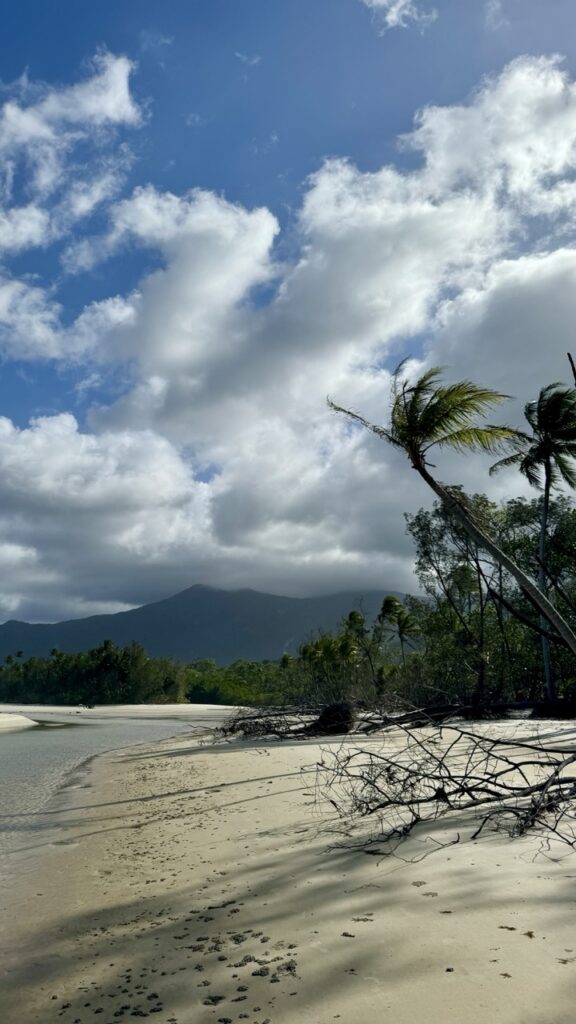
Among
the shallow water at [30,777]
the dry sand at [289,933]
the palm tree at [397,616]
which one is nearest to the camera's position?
the dry sand at [289,933]

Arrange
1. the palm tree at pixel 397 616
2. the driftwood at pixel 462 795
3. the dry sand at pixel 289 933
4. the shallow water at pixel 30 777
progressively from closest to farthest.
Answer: the dry sand at pixel 289 933, the driftwood at pixel 462 795, the shallow water at pixel 30 777, the palm tree at pixel 397 616

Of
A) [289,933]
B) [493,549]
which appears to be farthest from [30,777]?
[289,933]

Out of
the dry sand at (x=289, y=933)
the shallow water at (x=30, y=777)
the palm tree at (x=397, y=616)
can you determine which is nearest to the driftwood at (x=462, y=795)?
the dry sand at (x=289, y=933)

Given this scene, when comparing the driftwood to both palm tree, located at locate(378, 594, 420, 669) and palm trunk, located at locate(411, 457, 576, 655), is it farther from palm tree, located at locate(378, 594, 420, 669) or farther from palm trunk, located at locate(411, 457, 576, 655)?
palm tree, located at locate(378, 594, 420, 669)

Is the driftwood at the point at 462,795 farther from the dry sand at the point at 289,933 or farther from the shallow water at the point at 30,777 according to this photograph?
the shallow water at the point at 30,777

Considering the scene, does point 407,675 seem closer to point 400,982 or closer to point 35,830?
point 35,830

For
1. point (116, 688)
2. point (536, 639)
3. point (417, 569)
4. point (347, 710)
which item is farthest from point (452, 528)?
point (116, 688)

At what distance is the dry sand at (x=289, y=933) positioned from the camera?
118 inches

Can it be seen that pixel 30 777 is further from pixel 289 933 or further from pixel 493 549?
pixel 289 933

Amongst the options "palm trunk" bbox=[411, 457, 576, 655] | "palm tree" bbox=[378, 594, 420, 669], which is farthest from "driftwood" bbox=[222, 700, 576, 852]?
"palm tree" bbox=[378, 594, 420, 669]

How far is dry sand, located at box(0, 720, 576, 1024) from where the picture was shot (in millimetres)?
2992

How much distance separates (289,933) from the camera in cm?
388

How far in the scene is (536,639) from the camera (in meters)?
32.8

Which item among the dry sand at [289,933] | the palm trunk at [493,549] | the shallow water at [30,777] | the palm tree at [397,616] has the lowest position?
the shallow water at [30,777]
